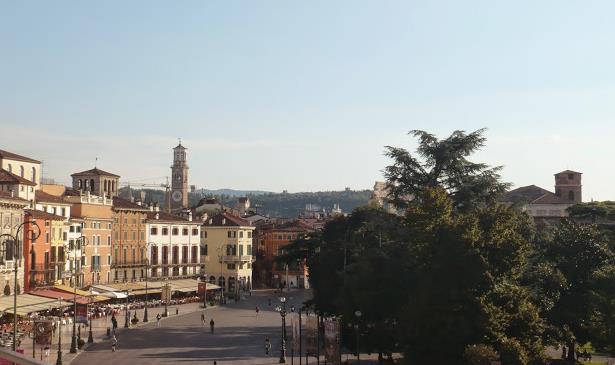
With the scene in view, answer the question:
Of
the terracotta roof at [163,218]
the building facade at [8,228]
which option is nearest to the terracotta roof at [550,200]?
the terracotta roof at [163,218]

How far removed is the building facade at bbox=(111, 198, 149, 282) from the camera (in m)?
102

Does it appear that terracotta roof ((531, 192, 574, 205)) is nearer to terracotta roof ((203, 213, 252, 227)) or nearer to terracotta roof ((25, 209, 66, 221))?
terracotta roof ((203, 213, 252, 227))

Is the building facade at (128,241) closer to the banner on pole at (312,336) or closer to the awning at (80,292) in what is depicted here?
the awning at (80,292)

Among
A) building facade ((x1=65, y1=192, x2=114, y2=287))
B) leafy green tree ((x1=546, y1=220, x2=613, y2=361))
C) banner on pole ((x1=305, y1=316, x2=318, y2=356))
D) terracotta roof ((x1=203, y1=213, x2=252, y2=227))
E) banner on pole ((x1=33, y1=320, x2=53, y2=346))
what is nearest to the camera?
banner on pole ((x1=305, y1=316, x2=318, y2=356))

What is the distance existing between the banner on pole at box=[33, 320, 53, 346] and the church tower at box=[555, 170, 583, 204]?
9249cm

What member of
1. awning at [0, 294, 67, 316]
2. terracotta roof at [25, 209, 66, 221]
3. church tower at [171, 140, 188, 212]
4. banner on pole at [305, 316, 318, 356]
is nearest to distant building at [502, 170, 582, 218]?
terracotta roof at [25, 209, 66, 221]

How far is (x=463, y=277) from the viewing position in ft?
132

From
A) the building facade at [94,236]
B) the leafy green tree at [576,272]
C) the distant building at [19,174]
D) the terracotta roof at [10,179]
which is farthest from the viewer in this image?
the building facade at [94,236]

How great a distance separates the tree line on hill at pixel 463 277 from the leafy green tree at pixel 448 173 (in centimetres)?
7

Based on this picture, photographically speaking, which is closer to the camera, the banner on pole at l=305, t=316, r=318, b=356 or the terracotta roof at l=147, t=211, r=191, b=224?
the banner on pole at l=305, t=316, r=318, b=356

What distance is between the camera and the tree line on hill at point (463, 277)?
39.6m

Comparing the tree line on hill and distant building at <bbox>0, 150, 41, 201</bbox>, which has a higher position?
distant building at <bbox>0, 150, 41, 201</bbox>

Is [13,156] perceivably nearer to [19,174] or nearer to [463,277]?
[19,174]

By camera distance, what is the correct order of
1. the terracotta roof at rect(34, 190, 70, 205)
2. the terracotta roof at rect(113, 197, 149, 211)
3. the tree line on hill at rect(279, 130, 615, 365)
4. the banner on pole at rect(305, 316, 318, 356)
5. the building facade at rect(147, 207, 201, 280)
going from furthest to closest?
the building facade at rect(147, 207, 201, 280) < the terracotta roof at rect(113, 197, 149, 211) < the terracotta roof at rect(34, 190, 70, 205) < the banner on pole at rect(305, 316, 318, 356) < the tree line on hill at rect(279, 130, 615, 365)
